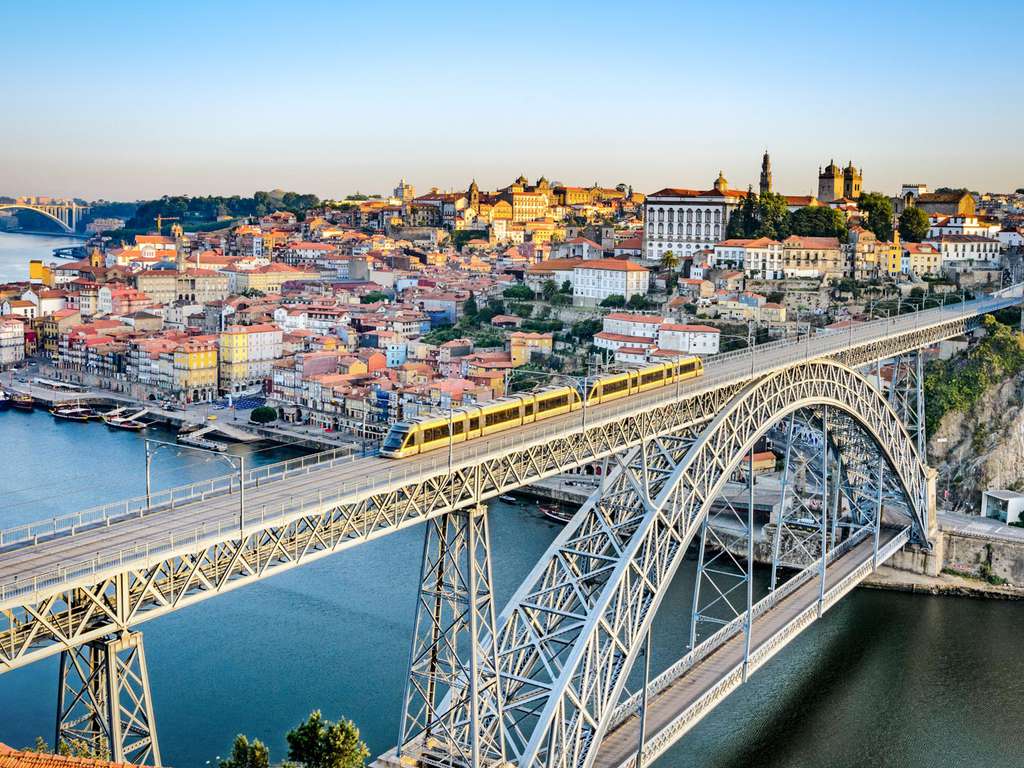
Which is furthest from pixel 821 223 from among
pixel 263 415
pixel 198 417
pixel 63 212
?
pixel 63 212

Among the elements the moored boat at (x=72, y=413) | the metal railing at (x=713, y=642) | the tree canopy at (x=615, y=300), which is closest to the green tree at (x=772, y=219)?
the tree canopy at (x=615, y=300)

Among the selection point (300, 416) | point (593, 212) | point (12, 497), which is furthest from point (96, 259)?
point (12, 497)

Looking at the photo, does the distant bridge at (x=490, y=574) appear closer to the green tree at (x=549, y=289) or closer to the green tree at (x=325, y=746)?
the green tree at (x=325, y=746)

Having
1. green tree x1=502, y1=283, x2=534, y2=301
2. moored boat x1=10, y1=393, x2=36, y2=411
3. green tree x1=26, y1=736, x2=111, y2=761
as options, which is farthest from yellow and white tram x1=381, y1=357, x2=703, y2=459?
moored boat x1=10, y1=393, x2=36, y2=411

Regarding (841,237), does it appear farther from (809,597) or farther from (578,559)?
(578,559)

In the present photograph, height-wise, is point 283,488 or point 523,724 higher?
point 283,488

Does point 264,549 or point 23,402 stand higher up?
point 264,549

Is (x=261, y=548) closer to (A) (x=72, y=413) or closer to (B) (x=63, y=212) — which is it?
(A) (x=72, y=413)
